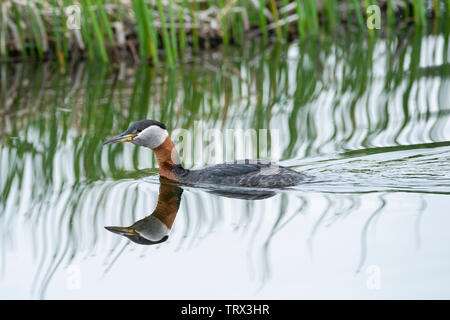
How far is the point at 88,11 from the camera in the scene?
1168 centimetres

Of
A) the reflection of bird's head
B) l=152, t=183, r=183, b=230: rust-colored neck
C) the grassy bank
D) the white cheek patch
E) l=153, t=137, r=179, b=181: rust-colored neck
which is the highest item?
the grassy bank

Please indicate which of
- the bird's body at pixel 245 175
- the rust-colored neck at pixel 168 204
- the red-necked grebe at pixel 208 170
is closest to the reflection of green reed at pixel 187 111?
the rust-colored neck at pixel 168 204

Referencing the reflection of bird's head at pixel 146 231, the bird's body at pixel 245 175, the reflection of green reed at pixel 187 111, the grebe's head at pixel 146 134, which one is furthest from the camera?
the grebe's head at pixel 146 134

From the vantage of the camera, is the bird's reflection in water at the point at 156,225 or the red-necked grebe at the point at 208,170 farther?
the red-necked grebe at the point at 208,170

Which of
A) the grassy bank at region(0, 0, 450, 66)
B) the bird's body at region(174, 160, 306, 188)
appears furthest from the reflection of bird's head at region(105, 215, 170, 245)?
the grassy bank at region(0, 0, 450, 66)

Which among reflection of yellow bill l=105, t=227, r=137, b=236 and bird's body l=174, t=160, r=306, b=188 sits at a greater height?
bird's body l=174, t=160, r=306, b=188

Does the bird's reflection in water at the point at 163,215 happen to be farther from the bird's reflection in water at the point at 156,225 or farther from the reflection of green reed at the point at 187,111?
the reflection of green reed at the point at 187,111

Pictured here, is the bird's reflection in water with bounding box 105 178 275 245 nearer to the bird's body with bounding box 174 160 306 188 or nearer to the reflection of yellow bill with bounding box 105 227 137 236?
the reflection of yellow bill with bounding box 105 227 137 236

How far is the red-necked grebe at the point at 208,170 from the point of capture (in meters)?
7.24

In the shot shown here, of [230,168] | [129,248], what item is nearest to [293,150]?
[230,168]

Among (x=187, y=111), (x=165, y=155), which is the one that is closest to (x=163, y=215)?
(x=165, y=155)

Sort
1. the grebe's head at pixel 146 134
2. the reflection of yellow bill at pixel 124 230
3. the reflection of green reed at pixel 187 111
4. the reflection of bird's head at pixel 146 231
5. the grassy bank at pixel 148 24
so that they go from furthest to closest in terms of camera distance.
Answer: the grassy bank at pixel 148 24, the grebe's head at pixel 146 134, the reflection of green reed at pixel 187 111, the reflection of yellow bill at pixel 124 230, the reflection of bird's head at pixel 146 231

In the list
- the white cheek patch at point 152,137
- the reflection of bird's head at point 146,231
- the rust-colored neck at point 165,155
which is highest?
the white cheek patch at point 152,137

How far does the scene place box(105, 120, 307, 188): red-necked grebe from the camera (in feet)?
23.8
